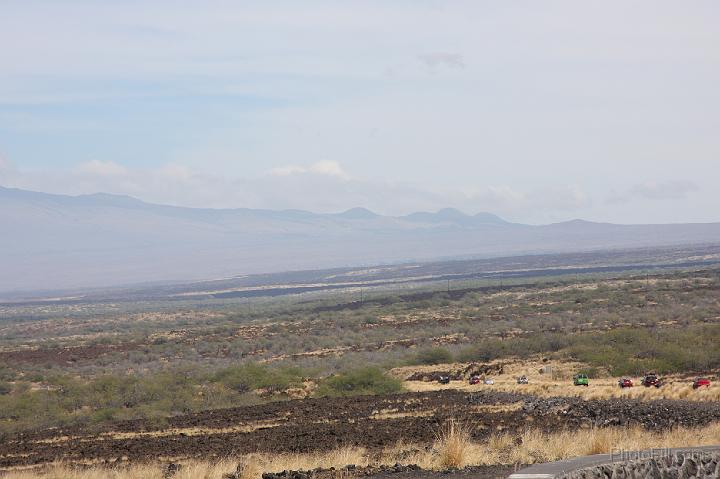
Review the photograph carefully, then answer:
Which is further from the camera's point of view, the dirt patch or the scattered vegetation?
the scattered vegetation

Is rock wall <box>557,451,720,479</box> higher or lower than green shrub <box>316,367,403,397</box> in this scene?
higher

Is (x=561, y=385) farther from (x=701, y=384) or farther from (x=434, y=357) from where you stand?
(x=434, y=357)

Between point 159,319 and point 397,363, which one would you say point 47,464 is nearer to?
point 397,363

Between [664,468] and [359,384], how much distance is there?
2630 centimetres

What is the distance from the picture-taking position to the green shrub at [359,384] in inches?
1453

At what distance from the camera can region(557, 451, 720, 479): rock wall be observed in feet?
37.9

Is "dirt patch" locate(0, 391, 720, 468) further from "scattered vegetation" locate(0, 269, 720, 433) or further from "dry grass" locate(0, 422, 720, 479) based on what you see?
"scattered vegetation" locate(0, 269, 720, 433)

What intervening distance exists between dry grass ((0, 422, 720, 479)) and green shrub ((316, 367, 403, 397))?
17.8 meters

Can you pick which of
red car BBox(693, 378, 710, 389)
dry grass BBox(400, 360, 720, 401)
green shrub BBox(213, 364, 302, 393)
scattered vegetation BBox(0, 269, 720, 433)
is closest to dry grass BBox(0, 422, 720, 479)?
dry grass BBox(400, 360, 720, 401)

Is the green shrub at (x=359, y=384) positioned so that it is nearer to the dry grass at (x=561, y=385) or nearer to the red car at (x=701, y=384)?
the dry grass at (x=561, y=385)

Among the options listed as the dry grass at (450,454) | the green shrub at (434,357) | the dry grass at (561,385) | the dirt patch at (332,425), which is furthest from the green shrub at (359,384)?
the dry grass at (450,454)

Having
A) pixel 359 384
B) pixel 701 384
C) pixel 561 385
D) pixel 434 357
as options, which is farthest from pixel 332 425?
pixel 434 357

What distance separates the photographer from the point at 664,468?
1195 centimetres

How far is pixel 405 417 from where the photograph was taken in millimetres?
24922
